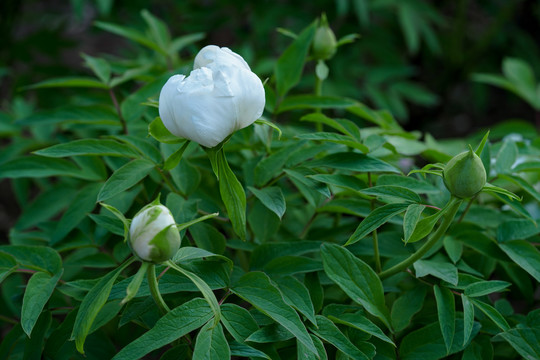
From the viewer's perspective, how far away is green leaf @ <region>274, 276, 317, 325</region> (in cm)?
59

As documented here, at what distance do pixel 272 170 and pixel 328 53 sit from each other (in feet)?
0.77

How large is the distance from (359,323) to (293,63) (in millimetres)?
405

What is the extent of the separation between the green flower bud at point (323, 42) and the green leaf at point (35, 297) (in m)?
0.48

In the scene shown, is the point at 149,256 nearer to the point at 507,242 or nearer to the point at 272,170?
the point at 272,170

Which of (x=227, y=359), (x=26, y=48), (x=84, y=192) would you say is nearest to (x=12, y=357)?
(x=84, y=192)

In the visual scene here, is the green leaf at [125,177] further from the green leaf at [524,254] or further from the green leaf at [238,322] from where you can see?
the green leaf at [524,254]

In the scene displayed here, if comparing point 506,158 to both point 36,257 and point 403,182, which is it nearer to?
point 403,182

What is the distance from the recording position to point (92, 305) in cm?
52

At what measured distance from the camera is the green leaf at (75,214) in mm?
745

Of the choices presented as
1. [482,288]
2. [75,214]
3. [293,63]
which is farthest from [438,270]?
[75,214]

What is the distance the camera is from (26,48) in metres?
1.63

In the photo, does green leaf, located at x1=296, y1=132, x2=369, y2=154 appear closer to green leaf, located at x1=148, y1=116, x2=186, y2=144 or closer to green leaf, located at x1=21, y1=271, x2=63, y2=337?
green leaf, located at x1=148, y1=116, x2=186, y2=144

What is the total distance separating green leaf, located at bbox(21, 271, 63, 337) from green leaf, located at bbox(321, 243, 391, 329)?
1.02 feet

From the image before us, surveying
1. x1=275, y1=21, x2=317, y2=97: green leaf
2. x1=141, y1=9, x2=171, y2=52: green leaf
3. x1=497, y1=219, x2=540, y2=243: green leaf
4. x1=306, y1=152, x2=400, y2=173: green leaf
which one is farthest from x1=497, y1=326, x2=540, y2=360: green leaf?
x1=141, y1=9, x2=171, y2=52: green leaf
